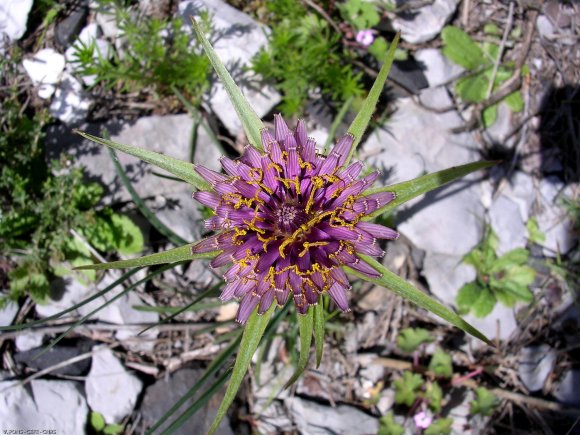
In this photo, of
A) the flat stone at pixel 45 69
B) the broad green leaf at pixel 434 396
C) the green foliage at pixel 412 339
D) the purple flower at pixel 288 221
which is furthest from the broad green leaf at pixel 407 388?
the flat stone at pixel 45 69

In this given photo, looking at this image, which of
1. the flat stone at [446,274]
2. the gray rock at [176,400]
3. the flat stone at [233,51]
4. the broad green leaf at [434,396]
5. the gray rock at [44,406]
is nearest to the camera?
the gray rock at [44,406]

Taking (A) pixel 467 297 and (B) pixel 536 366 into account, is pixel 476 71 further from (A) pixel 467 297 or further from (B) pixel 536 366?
(B) pixel 536 366

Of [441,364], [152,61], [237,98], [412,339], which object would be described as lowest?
[441,364]

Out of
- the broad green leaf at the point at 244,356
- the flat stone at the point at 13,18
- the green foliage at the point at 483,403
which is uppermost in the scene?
the flat stone at the point at 13,18

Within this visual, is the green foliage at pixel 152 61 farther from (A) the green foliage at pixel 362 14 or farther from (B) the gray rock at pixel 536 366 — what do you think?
(B) the gray rock at pixel 536 366

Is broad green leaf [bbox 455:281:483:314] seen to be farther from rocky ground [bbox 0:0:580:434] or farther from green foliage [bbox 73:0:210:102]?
green foliage [bbox 73:0:210:102]

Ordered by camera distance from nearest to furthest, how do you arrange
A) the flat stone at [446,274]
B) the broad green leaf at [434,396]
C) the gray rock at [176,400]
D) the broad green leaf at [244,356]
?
the broad green leaf at [244,356] → the gray rock at [176,400] → the broad green leaf at [434,396] → the flat stone at [446,274]

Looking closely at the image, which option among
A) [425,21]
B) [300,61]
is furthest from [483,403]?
[425,21]

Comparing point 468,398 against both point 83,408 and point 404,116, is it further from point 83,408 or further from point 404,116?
point 83,408
